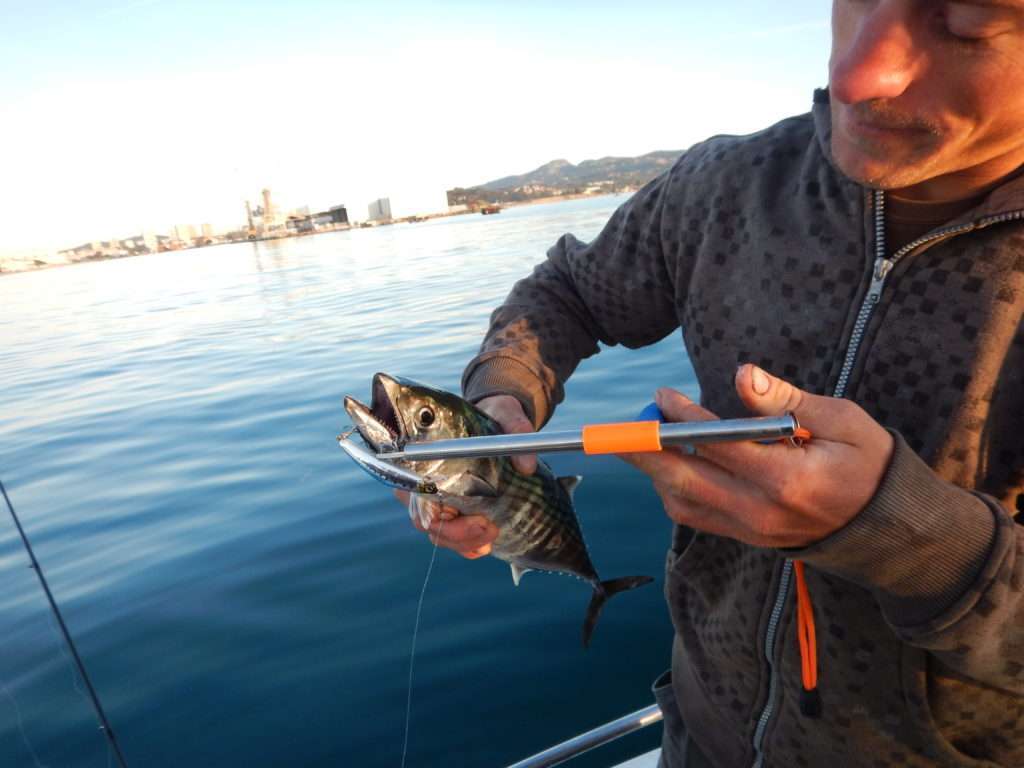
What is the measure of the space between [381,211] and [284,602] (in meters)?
126

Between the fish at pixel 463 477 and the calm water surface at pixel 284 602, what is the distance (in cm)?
172

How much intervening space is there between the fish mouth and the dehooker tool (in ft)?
1.23

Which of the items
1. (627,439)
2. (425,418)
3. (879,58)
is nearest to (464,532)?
(425,418)

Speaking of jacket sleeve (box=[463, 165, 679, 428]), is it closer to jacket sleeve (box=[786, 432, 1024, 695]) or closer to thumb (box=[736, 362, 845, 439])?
thumb (box=[736, 362, 845, 439])

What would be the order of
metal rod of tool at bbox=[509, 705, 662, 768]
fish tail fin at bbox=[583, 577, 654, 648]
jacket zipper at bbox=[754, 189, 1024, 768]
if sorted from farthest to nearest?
fish tail fin at bbox=[583, 577, 654, 648] < metal rod of tool at bbox=[509, 705, 662, 768] < jacket zipper at bbox=[754, 189, 1024, 768]

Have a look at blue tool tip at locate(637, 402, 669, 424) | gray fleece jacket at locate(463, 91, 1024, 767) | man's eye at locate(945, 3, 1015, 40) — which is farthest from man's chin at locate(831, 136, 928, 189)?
blue tool tip at locate(637, 402, 669, 424)

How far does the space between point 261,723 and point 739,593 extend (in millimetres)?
3166

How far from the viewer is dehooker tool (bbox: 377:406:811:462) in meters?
1.14

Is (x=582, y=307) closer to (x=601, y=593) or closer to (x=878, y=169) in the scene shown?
(x=878, y=169)

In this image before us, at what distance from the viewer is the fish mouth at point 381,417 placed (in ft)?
5.90

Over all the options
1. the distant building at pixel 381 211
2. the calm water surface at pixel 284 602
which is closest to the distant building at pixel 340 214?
the distant building at pixel 381 211

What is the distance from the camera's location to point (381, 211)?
12419 cm

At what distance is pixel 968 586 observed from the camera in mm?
1198

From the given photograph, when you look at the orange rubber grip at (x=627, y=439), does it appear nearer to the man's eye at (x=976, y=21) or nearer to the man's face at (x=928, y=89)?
the man's face at (x=928, y=89)
